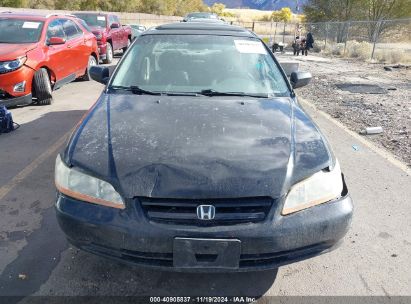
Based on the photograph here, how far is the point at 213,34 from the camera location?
4.03m

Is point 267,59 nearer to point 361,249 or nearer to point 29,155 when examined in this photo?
point 361,249

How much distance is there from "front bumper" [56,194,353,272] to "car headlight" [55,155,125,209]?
37 mm

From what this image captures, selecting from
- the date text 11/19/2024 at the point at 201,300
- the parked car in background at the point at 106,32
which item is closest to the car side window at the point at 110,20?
the parked car in background at the point at 106,32

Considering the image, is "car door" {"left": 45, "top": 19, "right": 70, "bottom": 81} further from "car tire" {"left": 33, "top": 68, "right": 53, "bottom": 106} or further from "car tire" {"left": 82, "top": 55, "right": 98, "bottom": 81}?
"car tire" {"left": 82, "top": 55, "right": 98, "bottom": 81}

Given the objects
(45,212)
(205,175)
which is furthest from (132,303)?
(45,212)

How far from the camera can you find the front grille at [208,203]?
2.15 m

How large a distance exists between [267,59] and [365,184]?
5.82ft

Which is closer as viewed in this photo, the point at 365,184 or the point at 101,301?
the point at 101,301

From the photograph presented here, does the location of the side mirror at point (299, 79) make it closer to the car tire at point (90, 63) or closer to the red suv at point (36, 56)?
the red suv at point (36, 56)

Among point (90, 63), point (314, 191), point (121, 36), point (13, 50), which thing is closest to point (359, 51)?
point (121, 36)

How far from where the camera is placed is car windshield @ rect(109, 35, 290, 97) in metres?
3.49

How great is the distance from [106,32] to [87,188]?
12409 mm

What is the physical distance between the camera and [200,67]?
3.68m

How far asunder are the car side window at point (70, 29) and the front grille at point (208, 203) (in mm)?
7708
